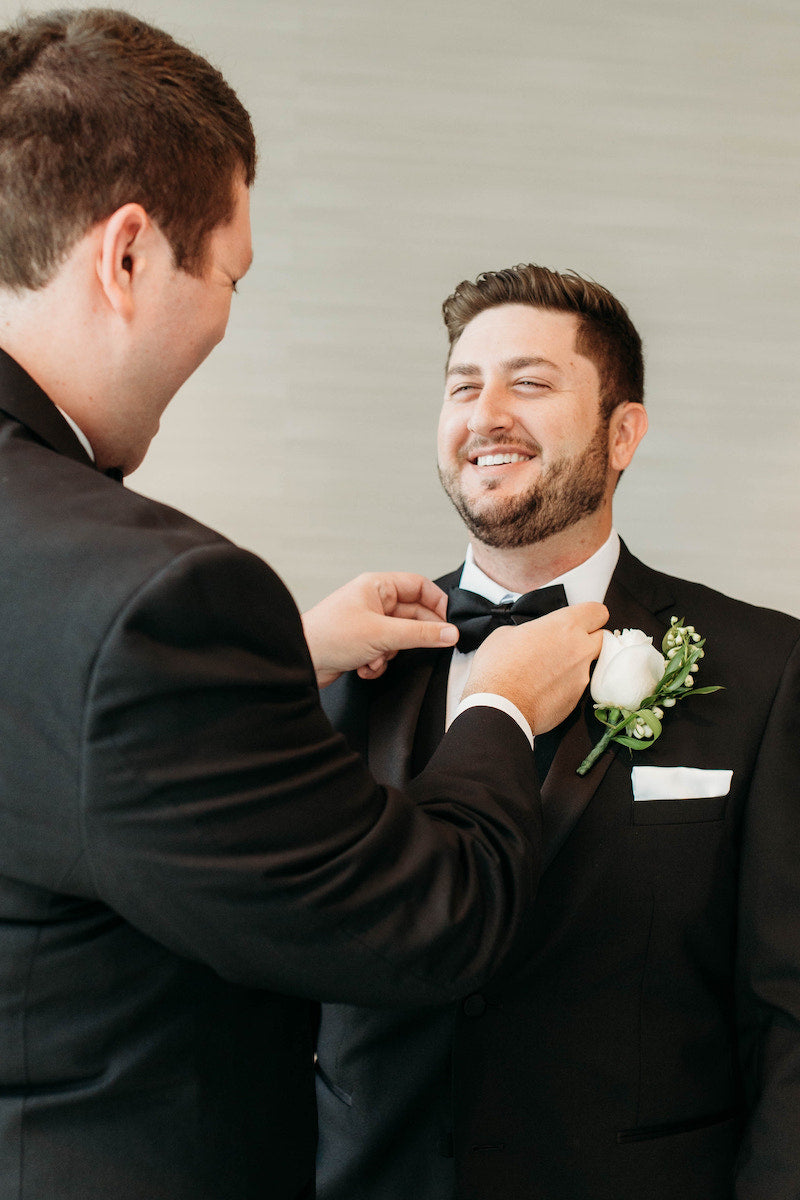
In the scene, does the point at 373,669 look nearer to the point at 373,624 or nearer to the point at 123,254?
the point at 373,624

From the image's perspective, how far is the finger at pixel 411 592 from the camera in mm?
1664

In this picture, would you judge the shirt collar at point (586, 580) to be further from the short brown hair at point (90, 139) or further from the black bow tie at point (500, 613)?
the short brown hair at point (90, 139)

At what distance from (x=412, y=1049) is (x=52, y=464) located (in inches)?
39.8

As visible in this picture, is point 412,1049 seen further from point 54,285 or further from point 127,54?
point 127,54

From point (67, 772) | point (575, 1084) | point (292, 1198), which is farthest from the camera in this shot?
point (575, 1084)

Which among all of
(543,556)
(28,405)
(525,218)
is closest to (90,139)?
(28,405)

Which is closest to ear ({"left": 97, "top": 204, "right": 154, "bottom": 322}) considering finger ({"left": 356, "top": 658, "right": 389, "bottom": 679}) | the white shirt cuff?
the white shirt cuff

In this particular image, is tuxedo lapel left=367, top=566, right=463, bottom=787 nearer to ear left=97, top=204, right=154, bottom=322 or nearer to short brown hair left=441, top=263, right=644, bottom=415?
short brown hair left=441, top=263, right=644, bottom=415

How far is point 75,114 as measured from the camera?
3.23ft

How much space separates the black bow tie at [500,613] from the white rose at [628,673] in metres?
0.20

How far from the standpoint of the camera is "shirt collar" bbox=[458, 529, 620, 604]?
1.78 meters

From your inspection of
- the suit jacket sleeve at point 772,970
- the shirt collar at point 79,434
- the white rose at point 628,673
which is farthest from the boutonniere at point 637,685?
the shirt collar at point 79,434

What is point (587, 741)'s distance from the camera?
155 cm

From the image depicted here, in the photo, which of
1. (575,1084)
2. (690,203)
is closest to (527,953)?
(575,1084)
